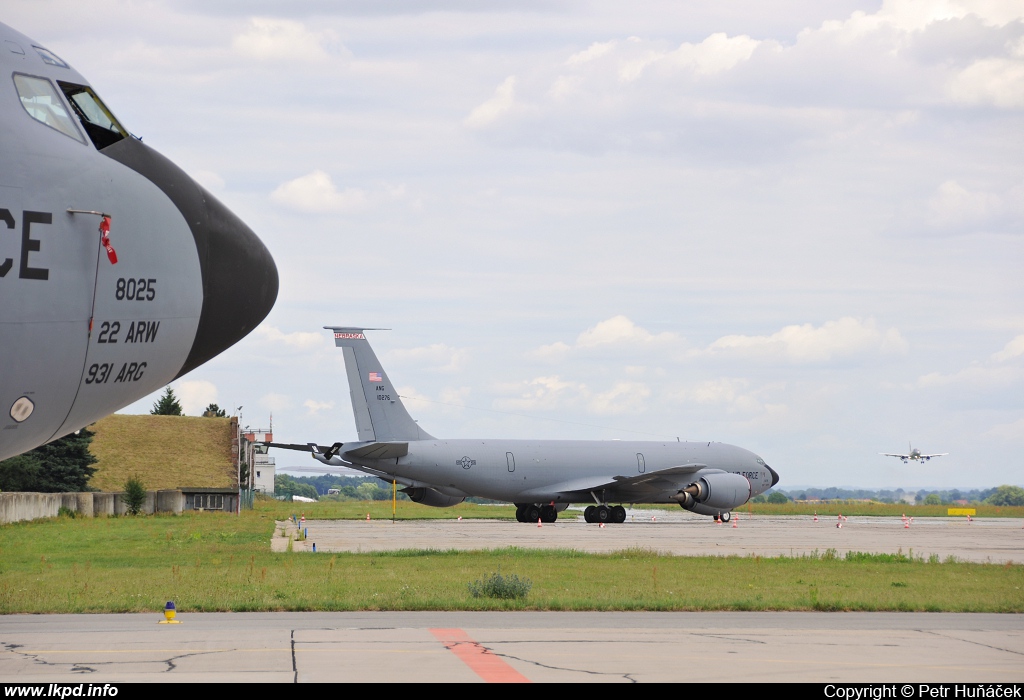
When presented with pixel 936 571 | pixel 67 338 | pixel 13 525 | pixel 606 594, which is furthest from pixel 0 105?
pixel 13 525

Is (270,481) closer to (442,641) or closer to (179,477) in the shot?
(179,477)

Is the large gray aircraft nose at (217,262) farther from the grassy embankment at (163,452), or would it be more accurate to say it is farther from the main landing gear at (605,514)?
the grassy embankment at (163,452)

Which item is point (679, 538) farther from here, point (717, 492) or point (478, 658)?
point (478, 658)

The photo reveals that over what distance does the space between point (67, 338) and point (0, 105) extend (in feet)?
5.17

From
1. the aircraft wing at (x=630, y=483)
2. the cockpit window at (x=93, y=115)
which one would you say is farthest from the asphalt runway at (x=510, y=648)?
the aircraft wing at (x=630, y=483)

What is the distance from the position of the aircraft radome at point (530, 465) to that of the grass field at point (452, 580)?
9247 mm

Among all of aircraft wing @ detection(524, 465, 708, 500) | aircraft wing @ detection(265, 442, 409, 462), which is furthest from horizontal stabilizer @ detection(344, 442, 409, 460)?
aircraft wing @ detection(524, 465, 708, 500)

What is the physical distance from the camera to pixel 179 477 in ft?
192

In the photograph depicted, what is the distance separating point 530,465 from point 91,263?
116ft

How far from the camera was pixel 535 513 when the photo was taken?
45.1 metres

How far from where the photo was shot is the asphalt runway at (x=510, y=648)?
33.0 feet

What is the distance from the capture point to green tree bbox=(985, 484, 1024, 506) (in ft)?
489

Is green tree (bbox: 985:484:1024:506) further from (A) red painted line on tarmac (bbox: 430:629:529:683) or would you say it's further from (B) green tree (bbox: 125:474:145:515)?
(A) red painted line on tarmac (bbox: 430:629:529:683)

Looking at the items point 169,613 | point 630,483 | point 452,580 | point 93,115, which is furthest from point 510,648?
point 630,483
